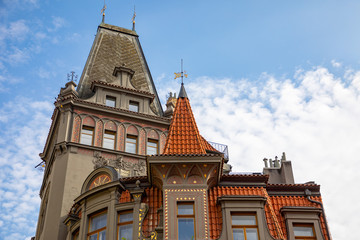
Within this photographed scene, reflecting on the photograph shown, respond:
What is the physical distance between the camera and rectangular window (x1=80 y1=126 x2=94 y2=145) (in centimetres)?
3370

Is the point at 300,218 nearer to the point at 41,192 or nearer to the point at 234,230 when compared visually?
the point at 234,230

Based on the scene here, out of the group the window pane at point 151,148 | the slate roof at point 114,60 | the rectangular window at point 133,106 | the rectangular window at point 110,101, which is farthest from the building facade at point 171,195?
the slate roof at point 114,60

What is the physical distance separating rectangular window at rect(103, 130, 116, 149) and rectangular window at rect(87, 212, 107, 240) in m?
10.0

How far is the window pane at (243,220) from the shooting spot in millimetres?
23141

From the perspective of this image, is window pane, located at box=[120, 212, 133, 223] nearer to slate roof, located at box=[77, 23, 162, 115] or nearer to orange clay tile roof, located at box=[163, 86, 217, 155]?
orange clay tile roof, located at box=[163, 86, 217, 155]

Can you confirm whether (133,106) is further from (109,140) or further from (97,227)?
(97,227)

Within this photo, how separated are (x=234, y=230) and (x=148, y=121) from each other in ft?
50.5

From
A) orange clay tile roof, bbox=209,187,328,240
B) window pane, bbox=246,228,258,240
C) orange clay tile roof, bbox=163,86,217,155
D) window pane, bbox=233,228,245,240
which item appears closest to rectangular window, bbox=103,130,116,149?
orange clay tile roof, bbox=163,86,217,155

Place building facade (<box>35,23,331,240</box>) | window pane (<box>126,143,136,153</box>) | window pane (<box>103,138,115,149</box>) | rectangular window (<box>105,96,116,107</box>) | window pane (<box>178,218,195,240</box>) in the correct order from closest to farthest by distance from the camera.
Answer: window pane (<box>178,218,195,240</box>)
building facade (<box>35,23,331,240</box>)
window pane (<box>103,138,115,149</box>)
window pane (<box>126,143,136,153</box>)
rectangular window (<box>105,96,116,107</box>)

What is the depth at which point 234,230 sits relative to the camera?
2278 centimetres

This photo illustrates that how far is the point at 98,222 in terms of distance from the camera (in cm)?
2416

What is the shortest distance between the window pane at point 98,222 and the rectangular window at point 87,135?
32.8 feet

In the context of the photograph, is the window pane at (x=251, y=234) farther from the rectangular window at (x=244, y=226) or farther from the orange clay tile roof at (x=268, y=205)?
the orange clay tile roof at (x=268, y=205)

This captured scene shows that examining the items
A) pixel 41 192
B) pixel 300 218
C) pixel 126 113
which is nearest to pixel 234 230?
pixel 300 218
